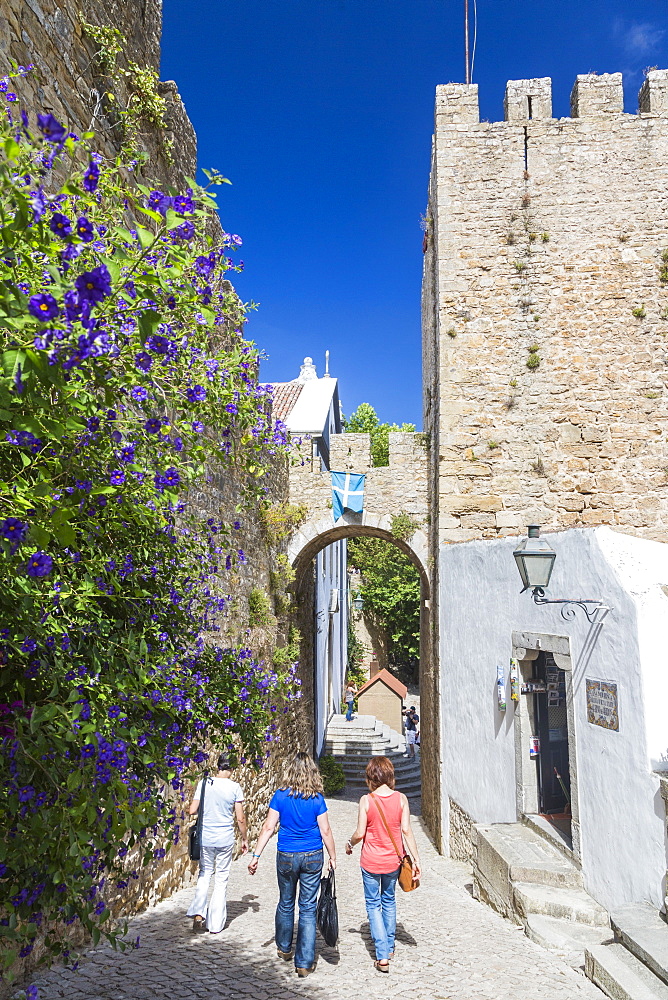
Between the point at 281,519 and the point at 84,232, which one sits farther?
the point at 281,519

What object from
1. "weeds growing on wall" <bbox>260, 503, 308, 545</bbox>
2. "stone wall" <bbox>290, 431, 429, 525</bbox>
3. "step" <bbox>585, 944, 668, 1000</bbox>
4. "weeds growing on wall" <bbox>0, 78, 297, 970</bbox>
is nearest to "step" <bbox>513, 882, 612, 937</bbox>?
"step" <bbox>585, 944, 668, 1000</bbox>

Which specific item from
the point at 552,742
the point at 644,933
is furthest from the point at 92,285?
the point at 552,742

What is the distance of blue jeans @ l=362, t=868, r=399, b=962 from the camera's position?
399cm

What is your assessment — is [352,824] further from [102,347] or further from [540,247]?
[102,347]

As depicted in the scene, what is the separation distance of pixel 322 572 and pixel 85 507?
14.4 metres

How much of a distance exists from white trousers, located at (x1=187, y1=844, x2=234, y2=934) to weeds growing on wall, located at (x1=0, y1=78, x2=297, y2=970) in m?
2.21

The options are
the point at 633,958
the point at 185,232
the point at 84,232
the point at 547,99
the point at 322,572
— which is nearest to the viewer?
→ the point at 84,232

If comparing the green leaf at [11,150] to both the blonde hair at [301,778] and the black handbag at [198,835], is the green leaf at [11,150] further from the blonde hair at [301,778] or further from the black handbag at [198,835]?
the black handbag at [198,835]

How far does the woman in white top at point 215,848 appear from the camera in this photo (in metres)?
4.50

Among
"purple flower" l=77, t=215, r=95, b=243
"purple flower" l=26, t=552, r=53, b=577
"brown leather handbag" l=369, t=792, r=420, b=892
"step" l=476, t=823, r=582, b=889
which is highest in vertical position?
"purple flower" l=77, t=215, r=95, b=243

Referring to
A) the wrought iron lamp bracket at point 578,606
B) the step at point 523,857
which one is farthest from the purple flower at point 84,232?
the step at point 523,857

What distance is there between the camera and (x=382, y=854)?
13.2ft

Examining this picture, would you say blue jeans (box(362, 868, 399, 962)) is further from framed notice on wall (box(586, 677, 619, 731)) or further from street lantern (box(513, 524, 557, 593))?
street lantern (box(513, 524, 557, 593))

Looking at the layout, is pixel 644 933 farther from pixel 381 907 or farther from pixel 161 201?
pixel 161 201
